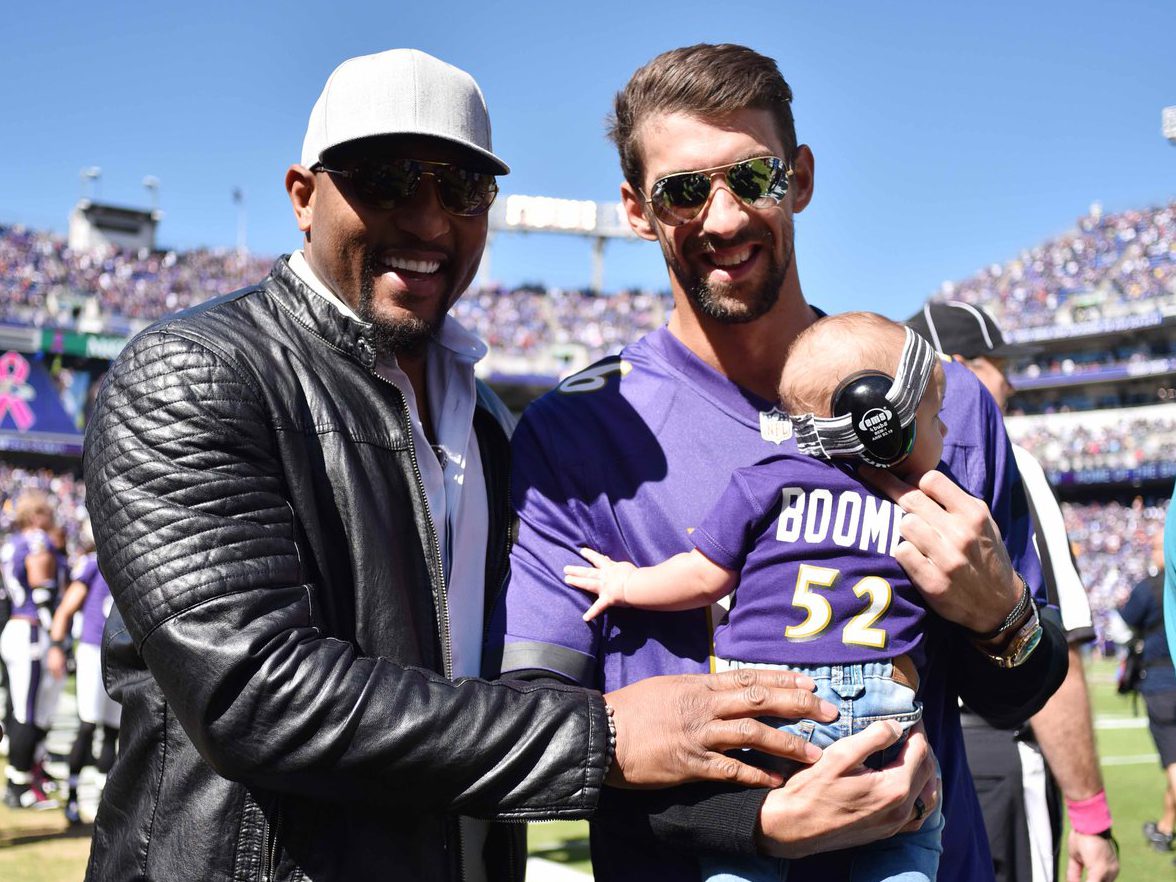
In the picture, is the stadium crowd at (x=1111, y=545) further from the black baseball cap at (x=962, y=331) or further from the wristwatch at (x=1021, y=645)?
the wristwatch at (x=1021, y=645)

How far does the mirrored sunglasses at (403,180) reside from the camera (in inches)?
96.0

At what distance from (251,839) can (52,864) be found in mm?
6455

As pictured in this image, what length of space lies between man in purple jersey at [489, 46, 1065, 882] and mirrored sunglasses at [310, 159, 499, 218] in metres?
0.45

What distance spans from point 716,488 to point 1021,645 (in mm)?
680

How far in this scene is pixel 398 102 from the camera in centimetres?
237

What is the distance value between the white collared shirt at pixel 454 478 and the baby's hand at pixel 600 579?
0.97 feet

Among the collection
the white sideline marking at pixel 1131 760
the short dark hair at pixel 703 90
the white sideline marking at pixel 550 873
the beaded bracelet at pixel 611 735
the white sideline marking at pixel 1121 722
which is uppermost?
the short dark hair at pixel 703 90

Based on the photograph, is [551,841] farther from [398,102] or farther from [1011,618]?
[398,102]

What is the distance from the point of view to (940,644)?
2410 millimetres

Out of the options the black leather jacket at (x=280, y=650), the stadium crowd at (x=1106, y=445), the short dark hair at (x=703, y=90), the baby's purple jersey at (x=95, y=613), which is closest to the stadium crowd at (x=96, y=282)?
the baby's purple jersey at (x=95, y=613)

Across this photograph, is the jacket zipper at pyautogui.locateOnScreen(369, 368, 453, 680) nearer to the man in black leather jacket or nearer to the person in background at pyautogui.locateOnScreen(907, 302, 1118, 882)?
the man in black leather jacket

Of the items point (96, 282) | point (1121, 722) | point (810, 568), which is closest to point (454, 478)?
point (810, 568)

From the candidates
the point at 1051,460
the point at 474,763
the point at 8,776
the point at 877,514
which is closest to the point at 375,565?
the point at 474,763

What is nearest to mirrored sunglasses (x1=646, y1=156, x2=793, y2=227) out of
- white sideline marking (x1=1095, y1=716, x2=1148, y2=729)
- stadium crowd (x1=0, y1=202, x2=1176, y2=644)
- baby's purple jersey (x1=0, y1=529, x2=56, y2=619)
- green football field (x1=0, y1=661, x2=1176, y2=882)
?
green football field (x1=0, y1=661, x2=1176, y2=882)
